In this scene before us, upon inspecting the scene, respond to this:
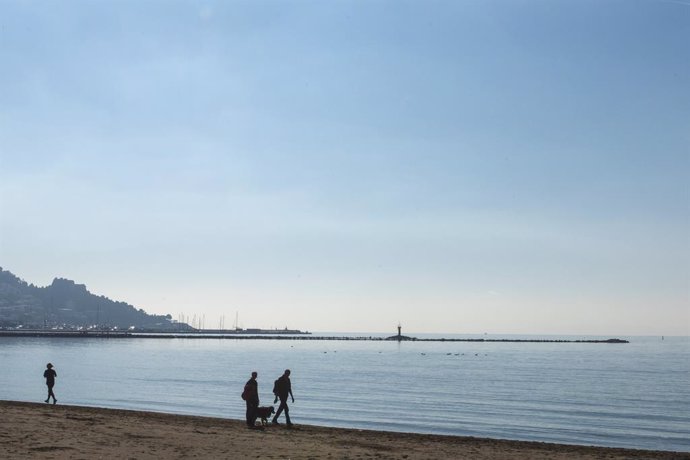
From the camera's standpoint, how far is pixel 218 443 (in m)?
20.5

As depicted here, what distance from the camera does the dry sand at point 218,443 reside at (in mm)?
18328

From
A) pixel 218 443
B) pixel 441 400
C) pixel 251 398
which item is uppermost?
pixel 251 398

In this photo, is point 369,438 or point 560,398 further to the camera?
point 560,398

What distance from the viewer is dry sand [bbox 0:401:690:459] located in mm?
18328

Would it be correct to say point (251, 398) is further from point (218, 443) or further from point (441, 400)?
point (441, 400)

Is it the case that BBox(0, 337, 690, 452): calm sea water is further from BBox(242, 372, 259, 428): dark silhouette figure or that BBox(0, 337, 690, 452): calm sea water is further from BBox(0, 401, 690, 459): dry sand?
BBox(242, 372, 259, 428): dark silhouette figure

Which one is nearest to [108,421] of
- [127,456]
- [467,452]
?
[127,456]

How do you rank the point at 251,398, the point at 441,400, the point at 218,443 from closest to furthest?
the point at 218,443 < the point at 251,398 < the point at 441,400

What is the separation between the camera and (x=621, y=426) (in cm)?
3734

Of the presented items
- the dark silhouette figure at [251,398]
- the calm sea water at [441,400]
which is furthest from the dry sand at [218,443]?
the calm sea water at [441,400]

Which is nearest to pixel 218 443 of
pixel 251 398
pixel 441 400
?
pixel 251 398

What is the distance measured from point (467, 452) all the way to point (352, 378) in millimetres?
50878

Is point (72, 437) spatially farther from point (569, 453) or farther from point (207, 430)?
point (569, 453)

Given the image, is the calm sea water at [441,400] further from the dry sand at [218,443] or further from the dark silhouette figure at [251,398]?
the dark silhouette figure at [251,398]
